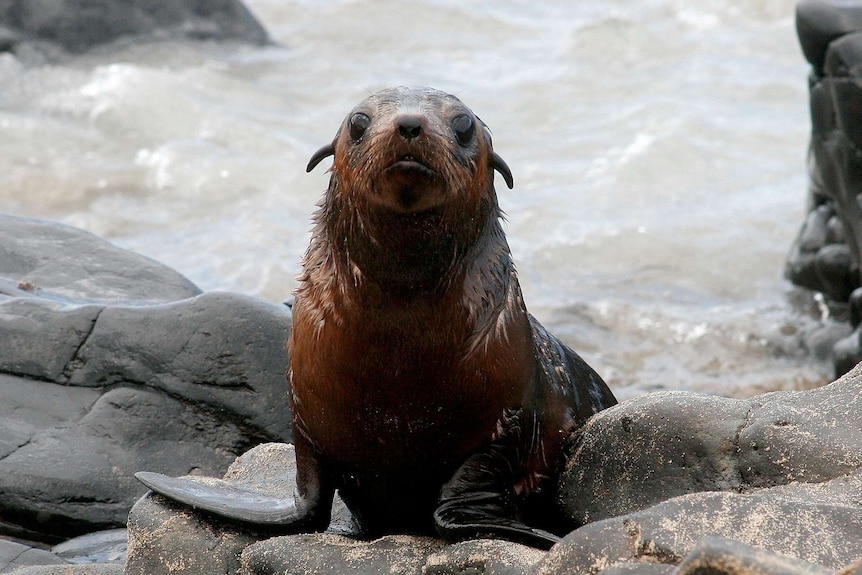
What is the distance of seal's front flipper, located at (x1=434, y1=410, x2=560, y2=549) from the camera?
4.43 metres

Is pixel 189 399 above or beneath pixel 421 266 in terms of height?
beneath

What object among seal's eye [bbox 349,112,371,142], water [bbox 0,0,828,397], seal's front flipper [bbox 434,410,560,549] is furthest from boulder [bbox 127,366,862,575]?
water [bbox 0,0,828,397]

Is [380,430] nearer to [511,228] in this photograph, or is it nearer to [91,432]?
[91,432]

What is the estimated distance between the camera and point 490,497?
4645 mm

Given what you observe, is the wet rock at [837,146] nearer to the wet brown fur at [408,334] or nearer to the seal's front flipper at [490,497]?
the seal's front flipper at [490,497]

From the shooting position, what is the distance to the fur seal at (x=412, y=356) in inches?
176

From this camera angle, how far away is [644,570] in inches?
135

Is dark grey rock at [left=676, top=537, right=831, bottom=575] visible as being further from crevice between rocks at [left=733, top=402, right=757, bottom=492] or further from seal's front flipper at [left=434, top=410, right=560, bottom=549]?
crevice between rocks at [left=733, top=402, right=757, bottom=492]

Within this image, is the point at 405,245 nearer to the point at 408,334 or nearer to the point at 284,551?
the point at 408,334

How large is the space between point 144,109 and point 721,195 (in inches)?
311

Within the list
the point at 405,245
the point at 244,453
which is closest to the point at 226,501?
the point at 405,245

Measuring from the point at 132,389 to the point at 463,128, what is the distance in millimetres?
2813

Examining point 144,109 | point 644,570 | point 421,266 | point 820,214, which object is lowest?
point 144,109

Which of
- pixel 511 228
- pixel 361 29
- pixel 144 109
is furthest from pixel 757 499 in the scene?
pixel 361 29
